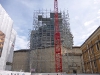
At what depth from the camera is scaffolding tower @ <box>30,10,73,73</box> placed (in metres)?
33.4

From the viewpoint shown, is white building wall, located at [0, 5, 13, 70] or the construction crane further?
the construction crane

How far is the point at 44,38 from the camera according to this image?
36688mm

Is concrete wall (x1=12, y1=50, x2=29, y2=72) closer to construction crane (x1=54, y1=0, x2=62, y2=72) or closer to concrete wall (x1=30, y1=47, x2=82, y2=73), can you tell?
concrete wall (x1=30, y1=47, x2=82, y2=73)

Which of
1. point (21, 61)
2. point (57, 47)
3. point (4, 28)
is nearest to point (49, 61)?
point (57, 47)

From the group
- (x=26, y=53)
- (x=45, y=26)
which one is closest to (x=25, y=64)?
(x=26, y=53)

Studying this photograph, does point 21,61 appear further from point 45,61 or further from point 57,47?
point 57,47

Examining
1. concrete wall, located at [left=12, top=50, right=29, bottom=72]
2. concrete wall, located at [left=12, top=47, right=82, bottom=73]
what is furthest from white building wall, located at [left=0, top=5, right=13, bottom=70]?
concrete wall, located at [left=12, top=50, right=29, bottom=72]

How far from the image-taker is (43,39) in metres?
36.3

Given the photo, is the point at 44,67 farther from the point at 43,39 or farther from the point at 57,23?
the point at 57,23

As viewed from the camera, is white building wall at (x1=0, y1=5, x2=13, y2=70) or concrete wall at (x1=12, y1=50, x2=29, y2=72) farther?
concrete wall at (x1=12, y1=50, x2=29, y2=72)

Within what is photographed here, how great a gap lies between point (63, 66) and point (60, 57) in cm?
281

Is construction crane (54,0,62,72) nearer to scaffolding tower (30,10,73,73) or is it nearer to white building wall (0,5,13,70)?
scaffolding tower (30,10,73,73)

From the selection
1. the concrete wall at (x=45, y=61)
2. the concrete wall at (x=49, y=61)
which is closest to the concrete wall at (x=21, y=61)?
the concrete wall at (x=45, y=61)

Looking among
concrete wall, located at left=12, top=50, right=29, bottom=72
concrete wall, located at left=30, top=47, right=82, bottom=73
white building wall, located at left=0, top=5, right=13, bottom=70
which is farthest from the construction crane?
white building wall, located at left=0, top=5, right=13, bottom=70
